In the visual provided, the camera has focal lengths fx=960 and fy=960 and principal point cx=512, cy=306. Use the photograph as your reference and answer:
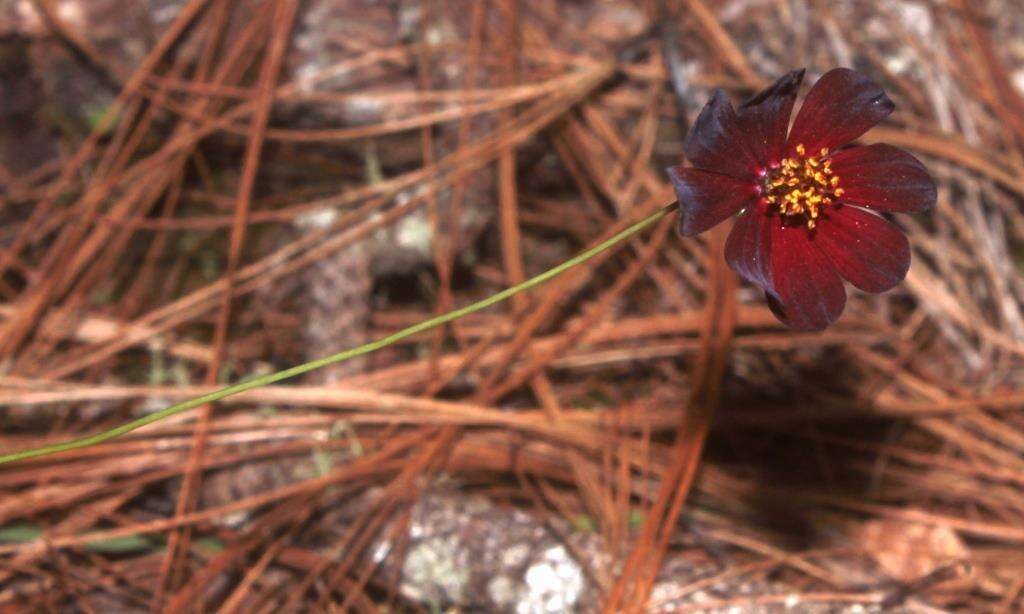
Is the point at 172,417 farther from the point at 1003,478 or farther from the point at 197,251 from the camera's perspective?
the point at 1003,478

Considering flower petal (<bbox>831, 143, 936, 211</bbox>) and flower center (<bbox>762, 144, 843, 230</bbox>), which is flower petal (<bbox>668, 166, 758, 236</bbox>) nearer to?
flower center (<bbox>762, 144, 843, 230</bbox>)

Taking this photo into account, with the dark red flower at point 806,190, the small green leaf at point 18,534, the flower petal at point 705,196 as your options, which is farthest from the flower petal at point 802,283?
the small green leaf at point 18,534

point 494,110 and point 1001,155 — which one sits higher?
point 494,110

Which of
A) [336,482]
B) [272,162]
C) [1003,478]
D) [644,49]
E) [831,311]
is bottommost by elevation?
[1003,478]

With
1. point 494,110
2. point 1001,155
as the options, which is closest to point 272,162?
point 494,110

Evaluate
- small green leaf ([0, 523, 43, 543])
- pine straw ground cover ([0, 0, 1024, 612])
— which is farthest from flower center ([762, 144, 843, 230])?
small green leaf ([0, 523, 43, 543])

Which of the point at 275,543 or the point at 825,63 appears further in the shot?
the point at 825,63

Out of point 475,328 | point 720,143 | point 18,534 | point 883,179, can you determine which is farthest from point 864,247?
point 18,534
